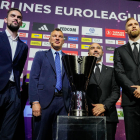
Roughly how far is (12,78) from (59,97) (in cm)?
56

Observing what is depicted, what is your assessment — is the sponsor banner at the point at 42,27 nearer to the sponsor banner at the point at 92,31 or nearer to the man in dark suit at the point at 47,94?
the sponsor banner at the point at 92,31

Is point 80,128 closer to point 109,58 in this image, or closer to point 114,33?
point 109,58

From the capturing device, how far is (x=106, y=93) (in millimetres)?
2057

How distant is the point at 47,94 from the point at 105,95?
0.73 meters

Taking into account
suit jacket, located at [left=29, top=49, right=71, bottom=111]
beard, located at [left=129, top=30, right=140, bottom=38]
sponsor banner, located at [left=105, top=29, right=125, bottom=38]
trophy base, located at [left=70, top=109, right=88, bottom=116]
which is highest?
sponsor banner, located at [left=105, top=29, right=125, bottom=38]

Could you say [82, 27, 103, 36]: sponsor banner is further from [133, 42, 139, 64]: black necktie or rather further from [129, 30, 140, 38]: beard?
[133, 42, 139, 64]: black necktie

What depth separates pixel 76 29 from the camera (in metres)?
3.12

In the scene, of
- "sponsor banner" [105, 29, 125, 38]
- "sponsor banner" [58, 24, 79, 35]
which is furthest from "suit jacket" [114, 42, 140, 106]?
"sponsor banner" [58, 24, 79, 35]

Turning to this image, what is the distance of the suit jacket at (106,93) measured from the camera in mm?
1965

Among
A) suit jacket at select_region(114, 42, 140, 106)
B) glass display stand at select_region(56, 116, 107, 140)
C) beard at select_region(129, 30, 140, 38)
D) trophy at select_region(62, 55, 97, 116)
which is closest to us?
glass display stand at select_region(56, 116, 107, 140)

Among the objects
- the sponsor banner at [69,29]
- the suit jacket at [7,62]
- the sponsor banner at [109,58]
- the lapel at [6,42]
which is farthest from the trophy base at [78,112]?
the sponsor banner at [69,29]

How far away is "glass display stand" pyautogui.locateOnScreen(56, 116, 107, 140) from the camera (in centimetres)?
102

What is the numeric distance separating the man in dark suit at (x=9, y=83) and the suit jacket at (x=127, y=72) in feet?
3.81

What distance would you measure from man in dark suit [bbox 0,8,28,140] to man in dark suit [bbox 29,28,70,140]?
190mm
